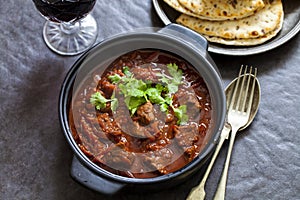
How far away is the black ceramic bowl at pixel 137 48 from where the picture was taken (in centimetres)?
201

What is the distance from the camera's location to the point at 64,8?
2.26m

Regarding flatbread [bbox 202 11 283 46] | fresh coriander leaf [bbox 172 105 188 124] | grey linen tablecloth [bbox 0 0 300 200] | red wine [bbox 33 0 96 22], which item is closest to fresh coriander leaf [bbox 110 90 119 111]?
fresh coriander leaf [bbox 172 105 188 124]

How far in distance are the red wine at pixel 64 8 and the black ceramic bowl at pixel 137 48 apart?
199 mm

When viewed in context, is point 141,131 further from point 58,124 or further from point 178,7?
point 178,7

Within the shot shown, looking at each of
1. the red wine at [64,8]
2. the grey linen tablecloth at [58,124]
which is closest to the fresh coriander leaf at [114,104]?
the grey linen tablecloth at [58,124]

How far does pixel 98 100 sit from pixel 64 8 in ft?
1.43

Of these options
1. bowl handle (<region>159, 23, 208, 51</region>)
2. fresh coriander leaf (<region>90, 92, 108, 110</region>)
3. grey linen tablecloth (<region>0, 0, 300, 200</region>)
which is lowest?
grey linen tablecloth (<region>0, 0, 300, 200</region>)

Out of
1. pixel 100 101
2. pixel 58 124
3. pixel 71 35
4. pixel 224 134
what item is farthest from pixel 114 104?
pixel 71 35

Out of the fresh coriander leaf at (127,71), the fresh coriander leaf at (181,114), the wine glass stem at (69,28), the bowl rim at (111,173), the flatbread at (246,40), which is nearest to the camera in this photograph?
the bowl rim at (111,173)

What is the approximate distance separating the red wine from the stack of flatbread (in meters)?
0.47

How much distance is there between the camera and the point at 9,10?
2676 millimetres

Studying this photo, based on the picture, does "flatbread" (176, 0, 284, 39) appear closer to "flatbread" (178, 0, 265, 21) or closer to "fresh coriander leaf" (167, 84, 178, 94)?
"flatbread" (178, 0, 265, 21)

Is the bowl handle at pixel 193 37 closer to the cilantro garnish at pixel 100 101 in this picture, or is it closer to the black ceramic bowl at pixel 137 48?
the black ceramic bowl at pixel 137 48

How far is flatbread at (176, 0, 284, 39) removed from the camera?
2.51m
